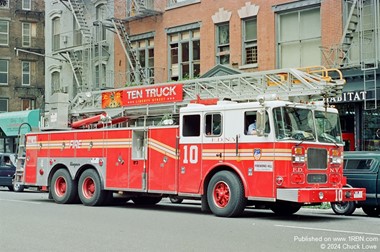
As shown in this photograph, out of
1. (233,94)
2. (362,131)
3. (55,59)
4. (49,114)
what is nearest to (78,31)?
(55,59)

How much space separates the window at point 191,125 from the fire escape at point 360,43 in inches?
333

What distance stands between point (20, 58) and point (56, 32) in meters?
13.6

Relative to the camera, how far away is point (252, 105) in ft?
44.8

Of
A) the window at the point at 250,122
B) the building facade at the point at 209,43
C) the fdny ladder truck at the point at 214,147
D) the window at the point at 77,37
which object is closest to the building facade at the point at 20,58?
the building facade at the point at 209,43

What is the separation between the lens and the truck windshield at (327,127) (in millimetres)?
13828

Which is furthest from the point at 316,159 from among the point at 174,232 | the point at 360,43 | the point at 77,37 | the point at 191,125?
the point at 77,37

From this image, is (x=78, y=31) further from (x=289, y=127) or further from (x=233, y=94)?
(x=289, y=127)

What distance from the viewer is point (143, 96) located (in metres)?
17.6

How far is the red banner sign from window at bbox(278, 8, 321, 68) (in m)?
8.38

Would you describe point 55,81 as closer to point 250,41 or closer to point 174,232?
point 250,41

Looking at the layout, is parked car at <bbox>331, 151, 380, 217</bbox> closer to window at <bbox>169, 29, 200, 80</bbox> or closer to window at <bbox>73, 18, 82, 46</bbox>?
window at <bbox>169, 29, 200, 80</bbox>

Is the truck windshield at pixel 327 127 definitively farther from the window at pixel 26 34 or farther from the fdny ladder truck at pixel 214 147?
the window at pixel 26 34

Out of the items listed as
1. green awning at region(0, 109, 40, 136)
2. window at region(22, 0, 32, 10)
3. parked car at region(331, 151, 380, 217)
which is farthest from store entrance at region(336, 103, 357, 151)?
window at region(22, 0, 32, 10)

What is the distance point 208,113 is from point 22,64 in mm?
38997
